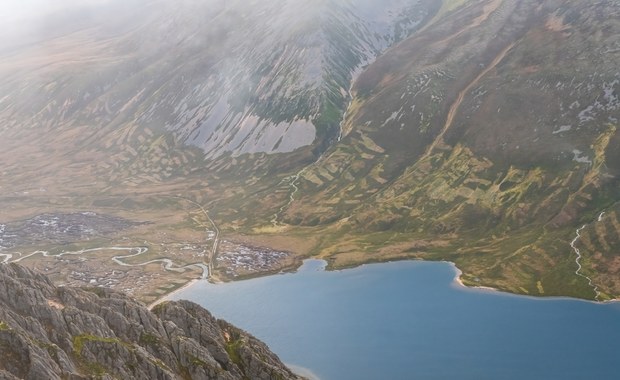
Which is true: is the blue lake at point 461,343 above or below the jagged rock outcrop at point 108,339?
below

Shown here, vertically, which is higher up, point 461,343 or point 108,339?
point 108,339

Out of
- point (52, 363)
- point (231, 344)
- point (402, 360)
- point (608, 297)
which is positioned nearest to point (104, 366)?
point (52, 363)

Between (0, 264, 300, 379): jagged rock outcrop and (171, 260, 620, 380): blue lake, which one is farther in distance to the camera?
(171, 260, 620, 380): blue lake

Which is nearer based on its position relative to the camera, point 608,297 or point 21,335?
point 21,335

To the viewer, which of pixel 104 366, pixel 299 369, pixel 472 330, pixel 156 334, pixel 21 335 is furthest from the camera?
pixel 472 330

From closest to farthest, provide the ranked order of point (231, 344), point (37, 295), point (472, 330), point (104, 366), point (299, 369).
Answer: point (104, 366) < point (37, 295) < point (231, 344) < point (299, 369) < point (472, 330)

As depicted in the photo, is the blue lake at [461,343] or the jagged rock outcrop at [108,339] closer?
the jagged rock outcrop at [108,339]

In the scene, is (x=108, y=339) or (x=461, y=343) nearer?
(x=108, y=339)

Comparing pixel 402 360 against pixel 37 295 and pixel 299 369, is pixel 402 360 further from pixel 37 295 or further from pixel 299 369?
pixel 37 295
